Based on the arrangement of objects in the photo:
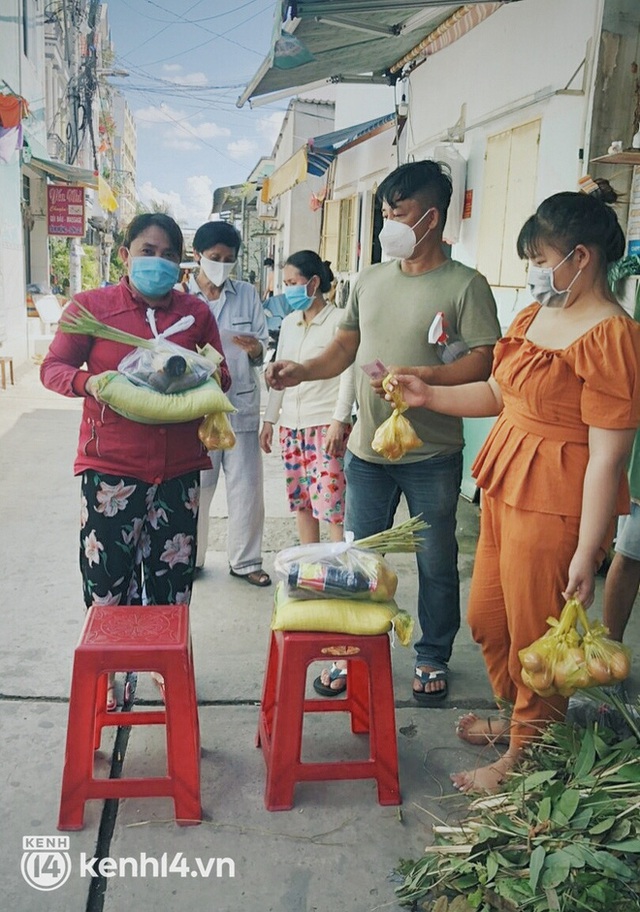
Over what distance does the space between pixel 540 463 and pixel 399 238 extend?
98 centimetres

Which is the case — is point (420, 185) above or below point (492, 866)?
above

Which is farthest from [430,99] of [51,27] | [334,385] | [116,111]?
[116,111]

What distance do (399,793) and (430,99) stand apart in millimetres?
6108

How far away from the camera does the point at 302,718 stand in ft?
7.62

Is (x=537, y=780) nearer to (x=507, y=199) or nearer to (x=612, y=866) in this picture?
(x=612, y=866)

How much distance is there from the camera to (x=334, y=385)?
3893mm

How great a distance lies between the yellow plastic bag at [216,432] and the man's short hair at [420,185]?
990mm

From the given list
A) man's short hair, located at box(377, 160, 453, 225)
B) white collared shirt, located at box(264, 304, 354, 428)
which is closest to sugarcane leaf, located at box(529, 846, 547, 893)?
man's short hair, located at box(377, 160, 453, 225)

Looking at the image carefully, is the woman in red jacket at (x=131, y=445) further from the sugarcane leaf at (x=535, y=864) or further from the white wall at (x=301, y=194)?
the white wall at (x=301, y=194)

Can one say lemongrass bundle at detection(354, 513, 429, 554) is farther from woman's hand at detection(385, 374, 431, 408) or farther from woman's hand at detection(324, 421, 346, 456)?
woman's hand at detection(324, 421, 346, 456)

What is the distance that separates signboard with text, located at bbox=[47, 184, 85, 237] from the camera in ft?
50.4

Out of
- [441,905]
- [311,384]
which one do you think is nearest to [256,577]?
[311,384]

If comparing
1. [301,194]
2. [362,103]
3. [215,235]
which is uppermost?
[362,103]

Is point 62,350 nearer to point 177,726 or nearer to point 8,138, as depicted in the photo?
point 177,726
